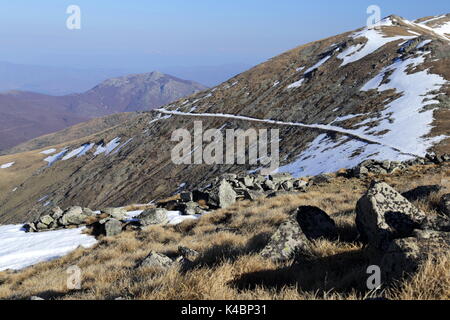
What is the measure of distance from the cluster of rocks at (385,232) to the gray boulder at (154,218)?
14.0m

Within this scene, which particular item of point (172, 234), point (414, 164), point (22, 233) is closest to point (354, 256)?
point (172, 234)

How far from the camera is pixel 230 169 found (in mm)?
68438

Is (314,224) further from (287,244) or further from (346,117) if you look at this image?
(346,117)

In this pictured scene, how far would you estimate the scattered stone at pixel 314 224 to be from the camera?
8695 millimetres

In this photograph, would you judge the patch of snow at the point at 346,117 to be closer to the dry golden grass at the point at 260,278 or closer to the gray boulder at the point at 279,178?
the gray boulder at the point at 279,178

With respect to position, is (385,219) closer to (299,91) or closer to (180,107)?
(299,91)

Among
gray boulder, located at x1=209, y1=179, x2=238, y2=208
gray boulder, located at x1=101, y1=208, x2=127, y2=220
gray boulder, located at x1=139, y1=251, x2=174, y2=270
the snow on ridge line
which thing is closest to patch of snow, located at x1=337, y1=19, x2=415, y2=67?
the snow on ridge line

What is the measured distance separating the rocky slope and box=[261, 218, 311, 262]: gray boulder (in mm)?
35875

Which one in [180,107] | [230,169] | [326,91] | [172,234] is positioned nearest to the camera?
[172,234]

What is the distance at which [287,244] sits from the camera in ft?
26.1

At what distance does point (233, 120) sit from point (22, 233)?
72133 mm

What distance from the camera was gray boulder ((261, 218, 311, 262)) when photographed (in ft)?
25.2

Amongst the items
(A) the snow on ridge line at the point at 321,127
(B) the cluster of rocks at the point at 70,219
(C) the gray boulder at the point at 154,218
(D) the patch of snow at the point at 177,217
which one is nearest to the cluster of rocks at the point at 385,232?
(D) the patch of snow at the point at 177,217

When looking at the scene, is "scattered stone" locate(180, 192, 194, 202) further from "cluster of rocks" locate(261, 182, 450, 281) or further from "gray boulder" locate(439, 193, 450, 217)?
"gray boulder" locate(439, 193, 450, 217)
